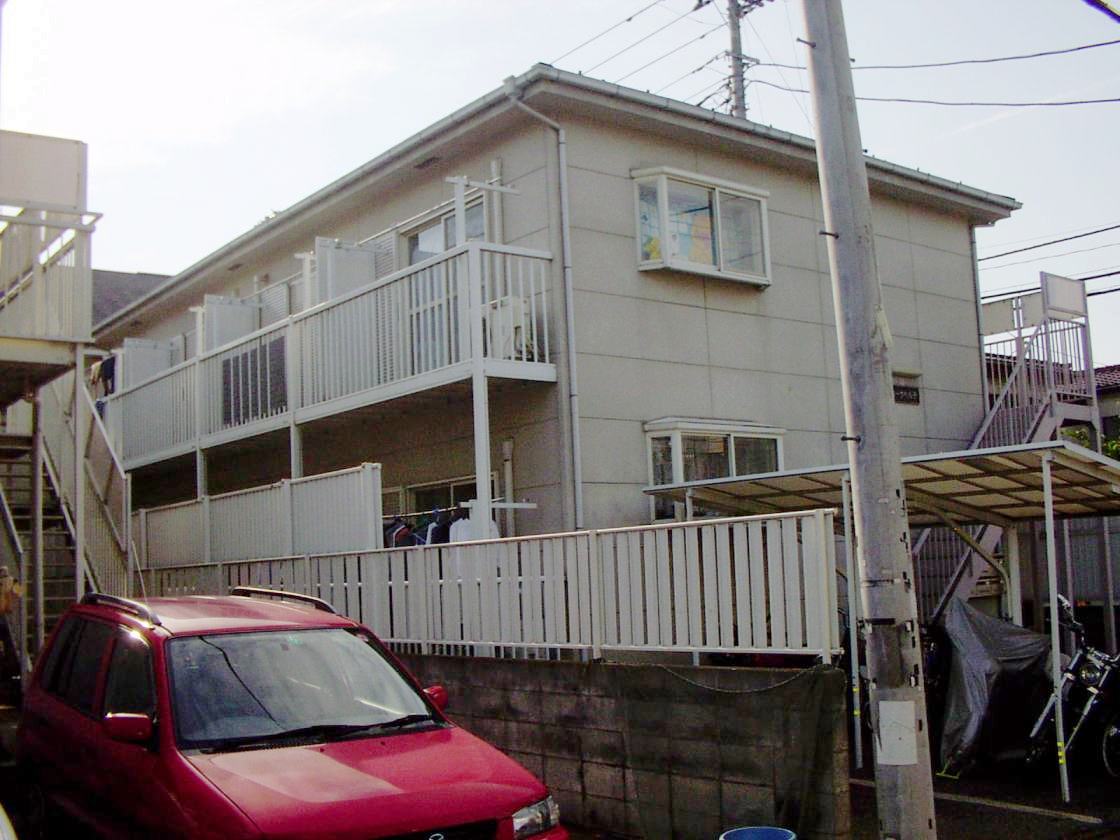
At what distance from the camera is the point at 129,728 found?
543 centimetres

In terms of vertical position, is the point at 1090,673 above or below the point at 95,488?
below

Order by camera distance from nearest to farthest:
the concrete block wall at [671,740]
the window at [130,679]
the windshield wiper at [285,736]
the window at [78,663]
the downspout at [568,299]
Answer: the windshield wiper at [285,736] → the window at [130,679] → the window at [78,663] → the concrete block wall at [671,740] → the downspout at [568,299]

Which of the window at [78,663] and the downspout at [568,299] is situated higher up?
the downspout at [568,299]

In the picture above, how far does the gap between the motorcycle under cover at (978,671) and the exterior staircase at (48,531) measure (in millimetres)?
8764

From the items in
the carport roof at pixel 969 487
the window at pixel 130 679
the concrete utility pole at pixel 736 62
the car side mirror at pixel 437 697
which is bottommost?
the car side mirror at pixel 437 697

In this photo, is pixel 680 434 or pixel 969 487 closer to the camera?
pixel 969 487

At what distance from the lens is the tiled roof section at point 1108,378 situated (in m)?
22.4

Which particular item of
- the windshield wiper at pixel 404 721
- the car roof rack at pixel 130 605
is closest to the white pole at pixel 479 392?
the car roof rack at pixel 130 605

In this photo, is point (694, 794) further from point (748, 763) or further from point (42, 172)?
point (42, 172)

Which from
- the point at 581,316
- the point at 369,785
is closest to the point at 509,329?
the point at 581,316

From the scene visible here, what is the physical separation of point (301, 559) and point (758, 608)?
19.2ft

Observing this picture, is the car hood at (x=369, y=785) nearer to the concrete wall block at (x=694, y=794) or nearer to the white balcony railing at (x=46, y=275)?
the concrete wall block at (x=694, y=794)

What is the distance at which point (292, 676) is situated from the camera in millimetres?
6152

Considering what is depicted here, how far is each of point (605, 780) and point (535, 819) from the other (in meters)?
2.77
